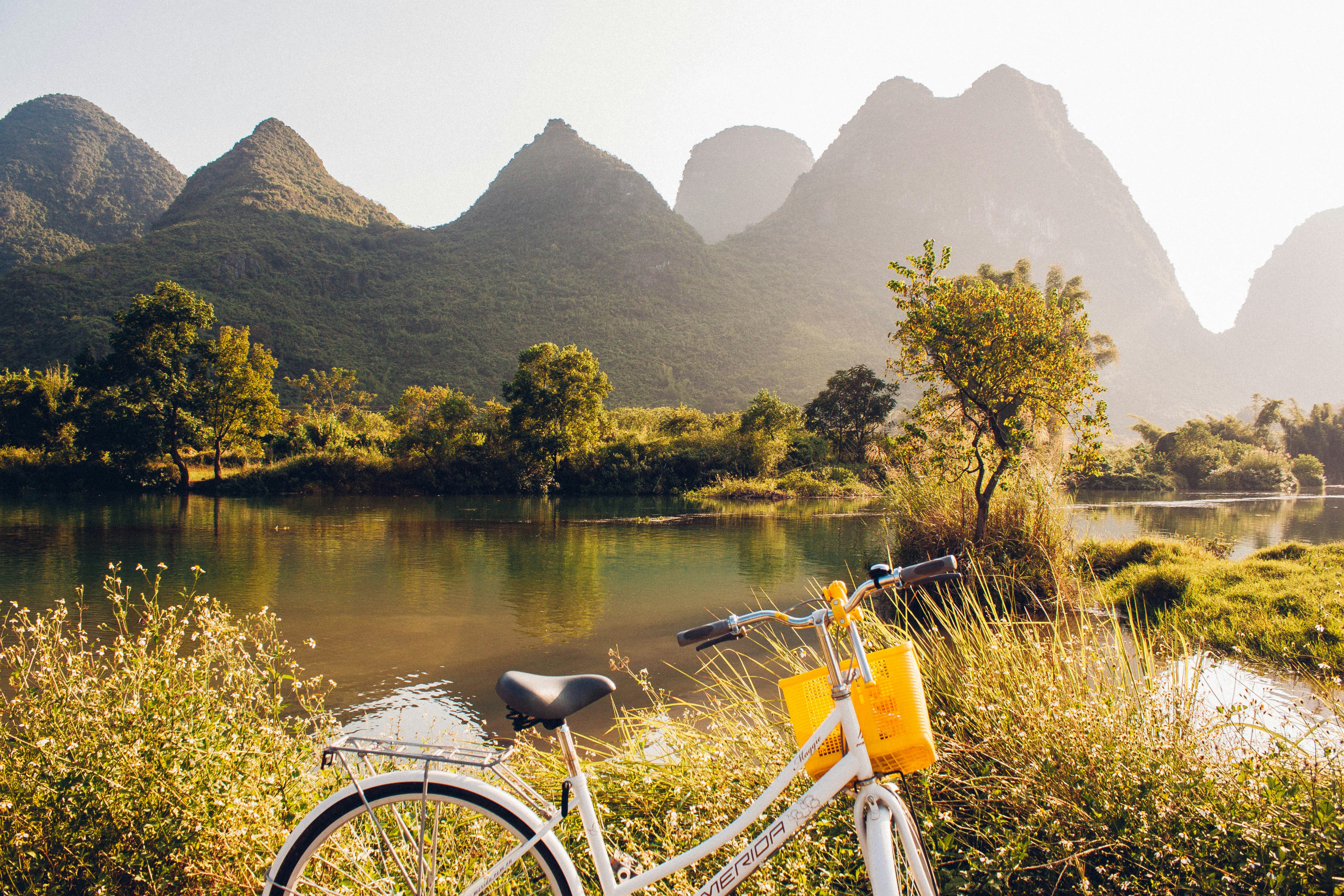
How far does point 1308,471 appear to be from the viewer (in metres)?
40.9

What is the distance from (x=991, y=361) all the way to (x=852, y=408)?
101 ft

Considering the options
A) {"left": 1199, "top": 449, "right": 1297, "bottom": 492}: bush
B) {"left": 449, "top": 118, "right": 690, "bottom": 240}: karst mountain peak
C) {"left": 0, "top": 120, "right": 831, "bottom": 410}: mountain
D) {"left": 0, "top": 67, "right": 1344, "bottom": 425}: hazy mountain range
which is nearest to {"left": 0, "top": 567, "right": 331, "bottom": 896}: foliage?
{"left": 1199, "top": 449, "right": 1297, "bottom": 492}: bush

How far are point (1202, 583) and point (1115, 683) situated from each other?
6.83m

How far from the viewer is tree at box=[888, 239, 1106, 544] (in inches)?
330

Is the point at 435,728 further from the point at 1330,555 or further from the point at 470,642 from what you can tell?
the point at 1330,555

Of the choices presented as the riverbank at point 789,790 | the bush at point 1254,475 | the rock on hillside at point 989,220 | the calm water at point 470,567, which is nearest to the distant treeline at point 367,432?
the calm water at point 470,567

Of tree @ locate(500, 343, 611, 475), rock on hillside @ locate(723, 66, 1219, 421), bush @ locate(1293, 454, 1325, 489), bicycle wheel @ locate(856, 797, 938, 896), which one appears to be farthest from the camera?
rock on hillside @ locate(723, 66, 1219, 421)

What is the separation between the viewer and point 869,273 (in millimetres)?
108875

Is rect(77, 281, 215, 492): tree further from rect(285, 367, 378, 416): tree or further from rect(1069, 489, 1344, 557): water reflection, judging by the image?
rect(1069, 489, 1344, 557): water reflection

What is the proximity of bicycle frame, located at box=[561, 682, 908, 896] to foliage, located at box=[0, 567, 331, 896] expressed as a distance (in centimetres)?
165

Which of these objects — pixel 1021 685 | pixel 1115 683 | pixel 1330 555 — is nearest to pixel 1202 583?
pixel 1330 555

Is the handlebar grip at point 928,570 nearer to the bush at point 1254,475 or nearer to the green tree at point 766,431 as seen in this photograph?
the green tree at point 766,431

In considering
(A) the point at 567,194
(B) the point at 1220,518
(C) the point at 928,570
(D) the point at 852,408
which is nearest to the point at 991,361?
(C) the point at 928,570

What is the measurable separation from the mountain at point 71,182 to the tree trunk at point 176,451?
6038 cm
